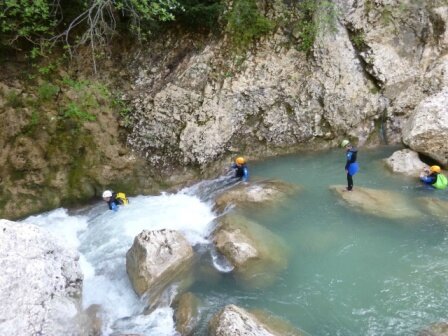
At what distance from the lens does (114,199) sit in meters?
11.6

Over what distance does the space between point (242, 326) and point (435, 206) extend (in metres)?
7.04

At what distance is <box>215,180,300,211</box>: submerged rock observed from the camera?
1118 centimetres

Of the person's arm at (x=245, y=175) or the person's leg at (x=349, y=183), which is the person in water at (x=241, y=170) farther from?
the person's leg at (x=349, y=183)

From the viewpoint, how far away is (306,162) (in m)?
14.0

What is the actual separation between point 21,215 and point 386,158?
12020 mm

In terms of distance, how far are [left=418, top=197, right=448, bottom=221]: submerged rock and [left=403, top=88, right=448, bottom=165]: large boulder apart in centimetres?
253

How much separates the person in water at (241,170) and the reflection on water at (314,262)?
505 millimetres

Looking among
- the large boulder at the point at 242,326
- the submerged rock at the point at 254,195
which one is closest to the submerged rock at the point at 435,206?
the submerged rock at the point at 254,195

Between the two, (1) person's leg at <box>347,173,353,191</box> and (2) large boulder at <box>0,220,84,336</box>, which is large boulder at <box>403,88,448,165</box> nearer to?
(1) person's leg at <box>347,173,353,191</box>

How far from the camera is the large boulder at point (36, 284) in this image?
624 cm

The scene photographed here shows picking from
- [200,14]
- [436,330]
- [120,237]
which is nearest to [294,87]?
[200,14]

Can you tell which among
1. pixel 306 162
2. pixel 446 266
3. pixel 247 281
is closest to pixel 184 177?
pixel 306 162

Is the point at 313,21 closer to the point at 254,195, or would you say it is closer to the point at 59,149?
the point at 254,195

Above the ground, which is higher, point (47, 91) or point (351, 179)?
point (47, 91)
